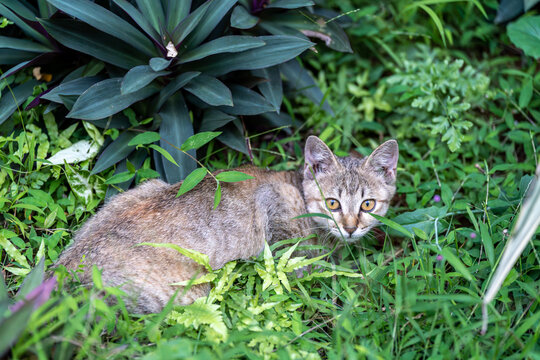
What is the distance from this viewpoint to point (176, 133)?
169 inches

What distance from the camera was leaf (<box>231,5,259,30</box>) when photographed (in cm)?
418

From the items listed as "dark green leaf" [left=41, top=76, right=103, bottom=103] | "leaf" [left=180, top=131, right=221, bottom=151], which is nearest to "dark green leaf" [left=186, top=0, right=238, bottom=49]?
"leaf" [left=180, top=131, right=221, bottom=151]

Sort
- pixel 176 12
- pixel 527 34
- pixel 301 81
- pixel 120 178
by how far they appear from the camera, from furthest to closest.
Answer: pixel 301 81
pixel 527 34
pixel 120 178
pixel 176 12

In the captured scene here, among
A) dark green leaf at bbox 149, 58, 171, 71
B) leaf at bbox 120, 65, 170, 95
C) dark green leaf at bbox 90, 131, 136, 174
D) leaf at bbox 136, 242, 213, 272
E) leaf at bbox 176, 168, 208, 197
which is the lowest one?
leaf at bbox 136, 242, 213, 272

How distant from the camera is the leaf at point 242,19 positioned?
4.18 meters

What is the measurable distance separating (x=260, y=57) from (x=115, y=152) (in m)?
1.65

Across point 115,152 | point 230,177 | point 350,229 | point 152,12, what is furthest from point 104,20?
point 350,229

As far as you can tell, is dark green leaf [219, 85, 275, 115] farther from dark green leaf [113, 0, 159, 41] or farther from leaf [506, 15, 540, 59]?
leaf [506, 15, 540, 59]

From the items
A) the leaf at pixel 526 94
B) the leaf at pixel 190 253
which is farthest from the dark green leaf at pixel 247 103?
the leaf at pixel 526 94

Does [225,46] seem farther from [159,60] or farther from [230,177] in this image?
[230,177]

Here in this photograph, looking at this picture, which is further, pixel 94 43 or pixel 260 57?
pixel 260 57

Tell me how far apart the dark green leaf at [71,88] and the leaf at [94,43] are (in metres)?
0.28

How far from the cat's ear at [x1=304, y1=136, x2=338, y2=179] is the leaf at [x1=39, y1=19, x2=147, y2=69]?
1742mm

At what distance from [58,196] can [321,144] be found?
2.62 meters
